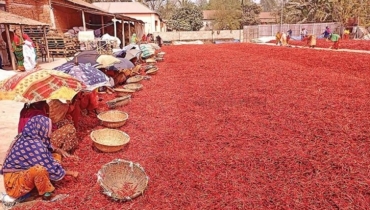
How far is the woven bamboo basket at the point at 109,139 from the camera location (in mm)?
3822

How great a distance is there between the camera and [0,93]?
3.24m

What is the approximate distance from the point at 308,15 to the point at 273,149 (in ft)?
116

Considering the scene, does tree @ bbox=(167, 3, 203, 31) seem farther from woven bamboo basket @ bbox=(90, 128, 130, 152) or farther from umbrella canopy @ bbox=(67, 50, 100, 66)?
woven bamboo basket @ bbox=(90, 128, 130, 152)

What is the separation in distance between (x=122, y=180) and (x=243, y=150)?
1635 millimetres

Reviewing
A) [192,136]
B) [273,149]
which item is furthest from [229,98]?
[273,149]

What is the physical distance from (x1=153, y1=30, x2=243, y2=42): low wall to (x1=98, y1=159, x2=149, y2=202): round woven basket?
33.4m

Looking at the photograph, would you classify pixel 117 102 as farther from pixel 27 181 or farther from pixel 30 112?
pixel 27 181

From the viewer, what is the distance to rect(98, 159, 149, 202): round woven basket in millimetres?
2881

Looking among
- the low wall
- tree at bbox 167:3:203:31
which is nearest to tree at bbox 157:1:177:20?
tree at bbox 167:3:203:31

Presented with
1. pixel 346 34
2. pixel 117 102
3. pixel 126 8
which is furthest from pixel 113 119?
pixel 126 8

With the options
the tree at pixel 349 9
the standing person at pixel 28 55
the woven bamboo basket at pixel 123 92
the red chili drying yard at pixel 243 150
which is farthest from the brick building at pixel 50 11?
the tree at pixel 349 9

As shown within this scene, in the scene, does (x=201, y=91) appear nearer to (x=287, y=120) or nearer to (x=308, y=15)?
(x=287, y=120)

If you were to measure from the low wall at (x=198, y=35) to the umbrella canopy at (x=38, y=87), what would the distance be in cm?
3284

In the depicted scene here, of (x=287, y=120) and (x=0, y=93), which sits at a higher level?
(x=0, y=93)
